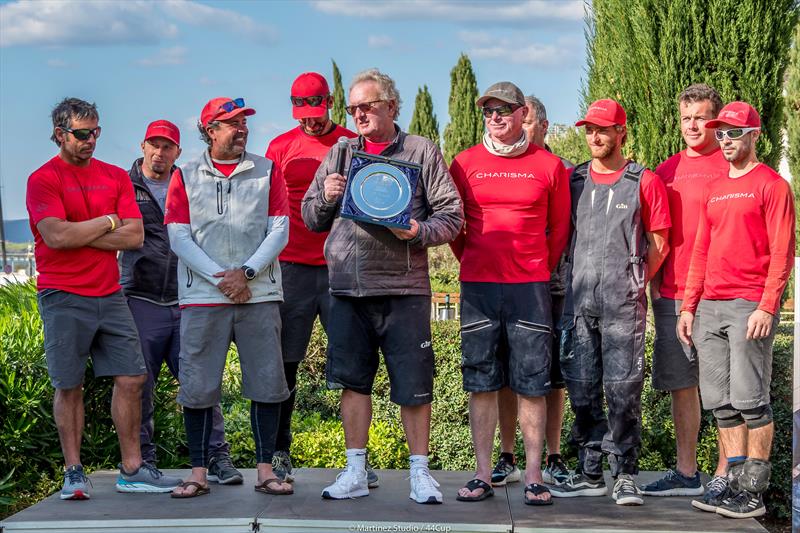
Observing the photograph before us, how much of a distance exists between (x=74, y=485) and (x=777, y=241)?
4.10 m

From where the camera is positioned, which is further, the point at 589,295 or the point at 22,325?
the point at 22,325

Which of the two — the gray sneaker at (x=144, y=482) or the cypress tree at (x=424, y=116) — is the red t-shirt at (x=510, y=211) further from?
the cypress tree at (x=424, y=116)

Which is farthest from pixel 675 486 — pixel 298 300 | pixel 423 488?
pixel 298 300

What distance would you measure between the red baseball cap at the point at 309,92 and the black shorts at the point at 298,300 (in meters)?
0.92

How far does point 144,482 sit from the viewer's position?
19.1 ft

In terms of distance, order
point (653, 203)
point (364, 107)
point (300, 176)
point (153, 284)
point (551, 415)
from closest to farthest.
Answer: point (364, 107) → point (653, 203) → point (551, 415) → point (300, 176) → point (153, 284)

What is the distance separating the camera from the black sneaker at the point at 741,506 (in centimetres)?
528

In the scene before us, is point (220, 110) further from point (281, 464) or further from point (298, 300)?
point (281, 464)

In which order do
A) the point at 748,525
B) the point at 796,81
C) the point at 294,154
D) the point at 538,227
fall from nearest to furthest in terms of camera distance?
1. the point at 748,525
2. the point at 538,227
3. the point at 294,154
4. the point at 796,81

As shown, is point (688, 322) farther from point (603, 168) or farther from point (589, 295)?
point (603, 168)

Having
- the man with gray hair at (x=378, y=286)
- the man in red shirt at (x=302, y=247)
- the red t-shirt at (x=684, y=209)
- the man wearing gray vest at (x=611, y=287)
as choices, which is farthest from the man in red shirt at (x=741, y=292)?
the man in red shirt at (x=302, y=247)

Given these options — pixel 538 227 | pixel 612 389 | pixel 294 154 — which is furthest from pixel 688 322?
pixel 294 154

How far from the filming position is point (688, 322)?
5.45 m

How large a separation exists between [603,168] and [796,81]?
15.0 m
